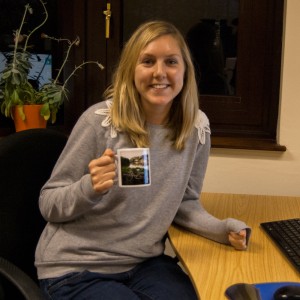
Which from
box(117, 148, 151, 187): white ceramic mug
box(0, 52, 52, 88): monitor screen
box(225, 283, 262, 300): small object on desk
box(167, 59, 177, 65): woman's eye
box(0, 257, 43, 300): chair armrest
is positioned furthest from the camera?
box(0, 52, 52, 88): monitor screen

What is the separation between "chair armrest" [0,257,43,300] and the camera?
1.09 metres

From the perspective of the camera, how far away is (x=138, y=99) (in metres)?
1.52

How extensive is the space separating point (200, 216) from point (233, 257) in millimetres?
239

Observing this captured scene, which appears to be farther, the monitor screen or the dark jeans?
the monitor screen

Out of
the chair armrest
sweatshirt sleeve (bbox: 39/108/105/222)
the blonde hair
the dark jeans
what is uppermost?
the blonde hair

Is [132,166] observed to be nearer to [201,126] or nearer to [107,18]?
[201,126]

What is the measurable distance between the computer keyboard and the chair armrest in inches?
25.1

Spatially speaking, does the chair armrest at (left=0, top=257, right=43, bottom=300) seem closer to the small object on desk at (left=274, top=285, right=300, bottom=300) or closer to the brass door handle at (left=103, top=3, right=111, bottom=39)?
the small object on desk at (left=274, top=285, right=300, bottom=300)

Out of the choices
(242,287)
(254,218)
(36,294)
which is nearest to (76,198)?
(36,294)

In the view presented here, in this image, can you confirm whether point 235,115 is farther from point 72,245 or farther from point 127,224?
point 72,245

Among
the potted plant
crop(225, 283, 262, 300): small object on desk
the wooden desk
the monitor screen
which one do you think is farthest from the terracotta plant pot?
crop(225, 283, 262, 300): small object on desk

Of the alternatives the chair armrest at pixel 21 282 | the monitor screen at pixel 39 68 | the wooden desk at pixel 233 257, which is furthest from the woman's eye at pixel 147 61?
the monitor screen at pixel 39 68

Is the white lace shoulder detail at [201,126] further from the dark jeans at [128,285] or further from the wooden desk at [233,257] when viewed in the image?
the dark jeans at [128,285]

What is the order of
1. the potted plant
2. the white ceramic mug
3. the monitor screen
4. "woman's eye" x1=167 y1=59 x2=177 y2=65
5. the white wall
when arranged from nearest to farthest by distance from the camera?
the white ceramic mug < "woman's eye" x1=167 y1=59 x2=177 y2=65 < the white wall < the potted plant < the monitor screen
